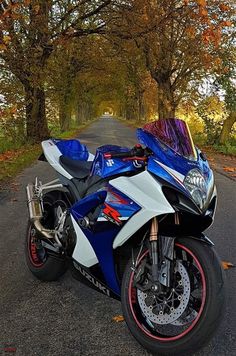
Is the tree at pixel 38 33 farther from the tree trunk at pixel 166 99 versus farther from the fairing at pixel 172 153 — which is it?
the fairing at pixel 172 153

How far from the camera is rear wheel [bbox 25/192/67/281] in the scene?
3.90 m

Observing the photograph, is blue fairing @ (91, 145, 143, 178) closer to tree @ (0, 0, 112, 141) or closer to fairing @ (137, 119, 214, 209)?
fairing @ (137, 119, 214, 209)

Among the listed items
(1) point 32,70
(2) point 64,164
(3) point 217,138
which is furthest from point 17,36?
(2) point 64,164

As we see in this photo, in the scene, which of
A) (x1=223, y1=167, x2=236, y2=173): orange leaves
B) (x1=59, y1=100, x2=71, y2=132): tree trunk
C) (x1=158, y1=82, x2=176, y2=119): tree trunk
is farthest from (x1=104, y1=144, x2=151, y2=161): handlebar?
(x1=59, y1=100, x2=71, y2=132): tree trunk

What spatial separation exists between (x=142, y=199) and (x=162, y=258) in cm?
43

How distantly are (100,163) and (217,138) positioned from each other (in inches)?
552

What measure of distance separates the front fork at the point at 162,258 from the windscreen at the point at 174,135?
1.72 feet

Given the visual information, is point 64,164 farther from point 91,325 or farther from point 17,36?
point 17,36

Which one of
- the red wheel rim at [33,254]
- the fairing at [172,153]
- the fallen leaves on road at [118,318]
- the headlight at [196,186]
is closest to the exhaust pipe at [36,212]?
the red wheel rim at [33,254]

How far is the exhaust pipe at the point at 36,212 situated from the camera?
367 centimetres

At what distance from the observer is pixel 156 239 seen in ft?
8.84

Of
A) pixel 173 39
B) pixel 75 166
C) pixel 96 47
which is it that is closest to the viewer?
pixel 75 166

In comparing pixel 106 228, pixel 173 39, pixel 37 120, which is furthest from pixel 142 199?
pixel 173 39

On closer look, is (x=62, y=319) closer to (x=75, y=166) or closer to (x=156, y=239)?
(x=156, y=239)
